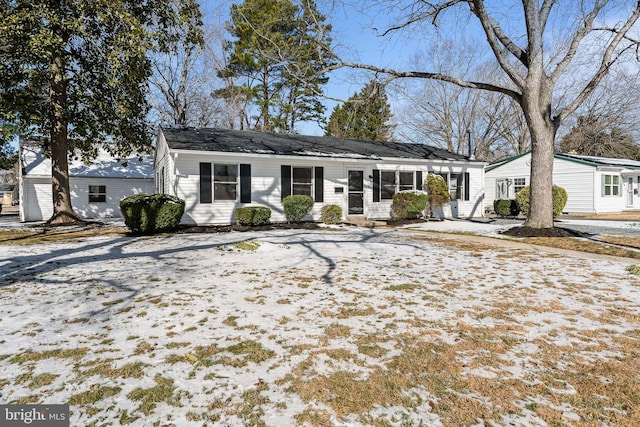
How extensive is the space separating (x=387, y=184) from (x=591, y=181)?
500 inches

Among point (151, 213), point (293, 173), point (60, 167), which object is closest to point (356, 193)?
point (293, 173)

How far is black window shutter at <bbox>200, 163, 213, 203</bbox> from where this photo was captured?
1231 cm

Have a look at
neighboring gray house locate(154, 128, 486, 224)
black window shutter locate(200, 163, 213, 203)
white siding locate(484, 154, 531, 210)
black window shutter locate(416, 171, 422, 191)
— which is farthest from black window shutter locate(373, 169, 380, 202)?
white siding locate(484, 154, 531, 210)

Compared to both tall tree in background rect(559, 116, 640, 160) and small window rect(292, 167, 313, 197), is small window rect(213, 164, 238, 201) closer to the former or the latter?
small window rect(292, 167, 313, 197)

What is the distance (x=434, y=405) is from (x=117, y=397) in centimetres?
207

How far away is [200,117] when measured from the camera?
2758 centimetres

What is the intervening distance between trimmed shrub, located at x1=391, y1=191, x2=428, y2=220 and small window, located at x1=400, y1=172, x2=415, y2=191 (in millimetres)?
1182

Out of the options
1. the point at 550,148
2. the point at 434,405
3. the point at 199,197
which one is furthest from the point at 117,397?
the point at 550,148

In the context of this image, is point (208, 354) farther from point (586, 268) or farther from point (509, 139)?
point (509, 139)

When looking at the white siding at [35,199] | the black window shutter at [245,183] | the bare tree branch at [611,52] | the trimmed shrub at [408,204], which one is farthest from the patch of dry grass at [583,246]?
the white siding at [35,199]

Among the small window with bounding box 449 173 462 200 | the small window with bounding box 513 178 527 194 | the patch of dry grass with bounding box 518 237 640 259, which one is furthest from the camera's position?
the small window with bounding box 513 178 527 194

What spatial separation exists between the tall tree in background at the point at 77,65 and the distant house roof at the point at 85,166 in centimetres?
342

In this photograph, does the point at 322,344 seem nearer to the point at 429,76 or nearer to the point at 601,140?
the point at 429,76

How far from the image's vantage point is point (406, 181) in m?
15.9
